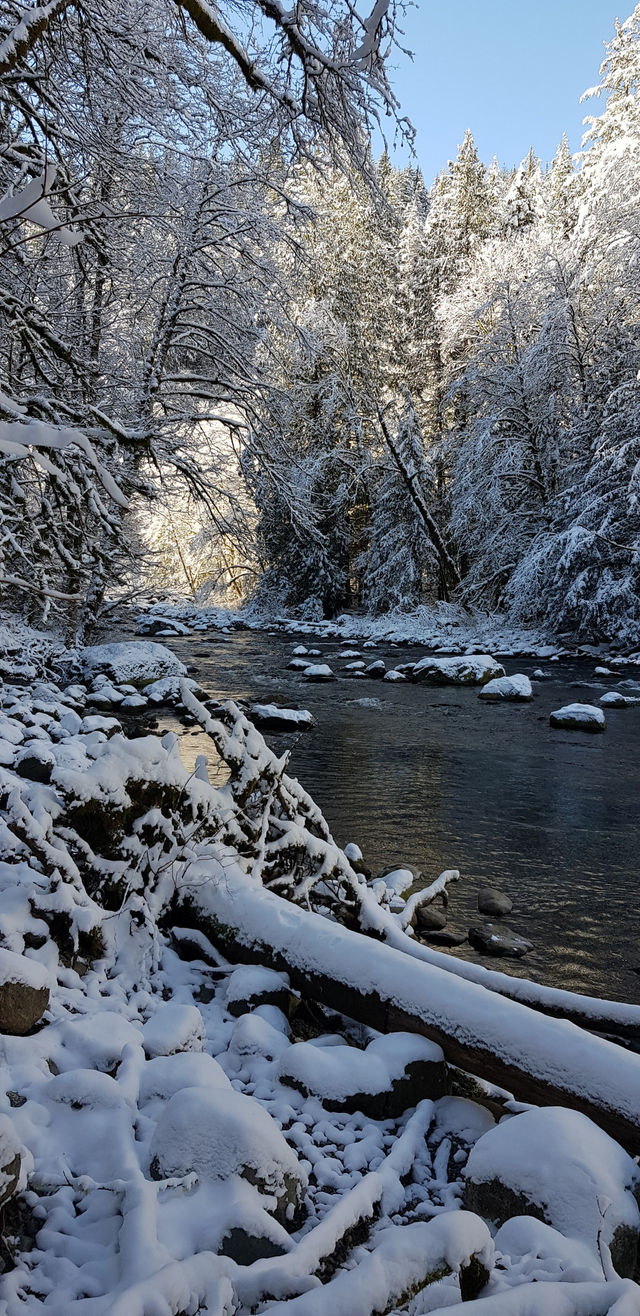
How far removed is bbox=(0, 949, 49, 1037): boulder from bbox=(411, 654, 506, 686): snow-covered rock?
1257 centimetres

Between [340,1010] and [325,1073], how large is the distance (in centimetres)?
46

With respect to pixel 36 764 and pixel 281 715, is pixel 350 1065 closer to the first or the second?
pixel 36 764

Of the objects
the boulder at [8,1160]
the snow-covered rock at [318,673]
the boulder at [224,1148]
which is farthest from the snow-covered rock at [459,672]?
the boulder at [8,1160]

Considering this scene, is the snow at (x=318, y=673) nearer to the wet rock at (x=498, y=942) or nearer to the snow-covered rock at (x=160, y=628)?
the snow-covered rock at (x=160, y=628)

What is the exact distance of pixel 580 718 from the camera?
10516 millimetres

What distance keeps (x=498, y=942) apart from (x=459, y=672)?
1022 cm

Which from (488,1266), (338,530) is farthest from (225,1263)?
(338,530)

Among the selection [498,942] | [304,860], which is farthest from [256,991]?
[498,942]

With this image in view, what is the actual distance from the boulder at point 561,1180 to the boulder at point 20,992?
1.38m

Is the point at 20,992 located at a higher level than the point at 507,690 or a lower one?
higher

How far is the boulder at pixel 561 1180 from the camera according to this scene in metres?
1.84

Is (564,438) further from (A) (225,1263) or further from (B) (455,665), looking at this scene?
(A) (225,1263)

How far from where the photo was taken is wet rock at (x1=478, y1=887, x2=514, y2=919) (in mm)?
5008

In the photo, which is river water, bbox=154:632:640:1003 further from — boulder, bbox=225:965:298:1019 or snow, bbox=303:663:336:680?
boulder, bbox=225:965:298:1019
